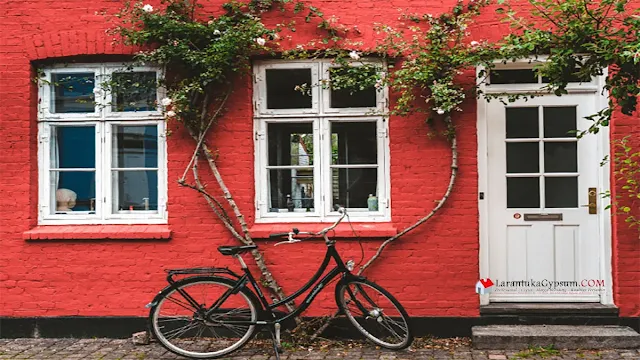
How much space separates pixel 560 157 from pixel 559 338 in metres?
1.84

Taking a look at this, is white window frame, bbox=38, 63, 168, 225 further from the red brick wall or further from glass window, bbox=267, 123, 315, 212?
glass window, bbox=267, 123, 315, 212

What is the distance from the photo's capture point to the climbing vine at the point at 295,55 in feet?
20.7

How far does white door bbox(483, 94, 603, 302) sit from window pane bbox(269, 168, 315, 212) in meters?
1.85

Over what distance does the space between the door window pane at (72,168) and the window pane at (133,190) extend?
10.0 inches

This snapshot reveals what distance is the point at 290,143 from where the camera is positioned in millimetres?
6871

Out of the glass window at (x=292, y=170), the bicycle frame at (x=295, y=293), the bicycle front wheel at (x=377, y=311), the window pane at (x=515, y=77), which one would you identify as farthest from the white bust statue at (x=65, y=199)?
the window pane at (x=515, y=77)

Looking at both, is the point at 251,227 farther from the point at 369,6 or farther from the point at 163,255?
the point at 369,6

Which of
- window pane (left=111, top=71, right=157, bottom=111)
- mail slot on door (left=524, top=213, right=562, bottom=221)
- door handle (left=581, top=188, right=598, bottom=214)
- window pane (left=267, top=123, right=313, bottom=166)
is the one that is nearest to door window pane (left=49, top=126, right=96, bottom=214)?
window pane (left=111, top=71, right=157, bottom=111)

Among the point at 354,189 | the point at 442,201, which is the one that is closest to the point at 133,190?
the point at 354,189

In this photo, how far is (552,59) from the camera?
532cm

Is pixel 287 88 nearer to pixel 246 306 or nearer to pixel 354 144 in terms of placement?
pixel 354 144

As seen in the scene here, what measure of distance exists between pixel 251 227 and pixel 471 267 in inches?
87.6

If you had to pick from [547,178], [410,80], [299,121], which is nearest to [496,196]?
[547,178]

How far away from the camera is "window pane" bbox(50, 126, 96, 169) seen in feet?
22.9
